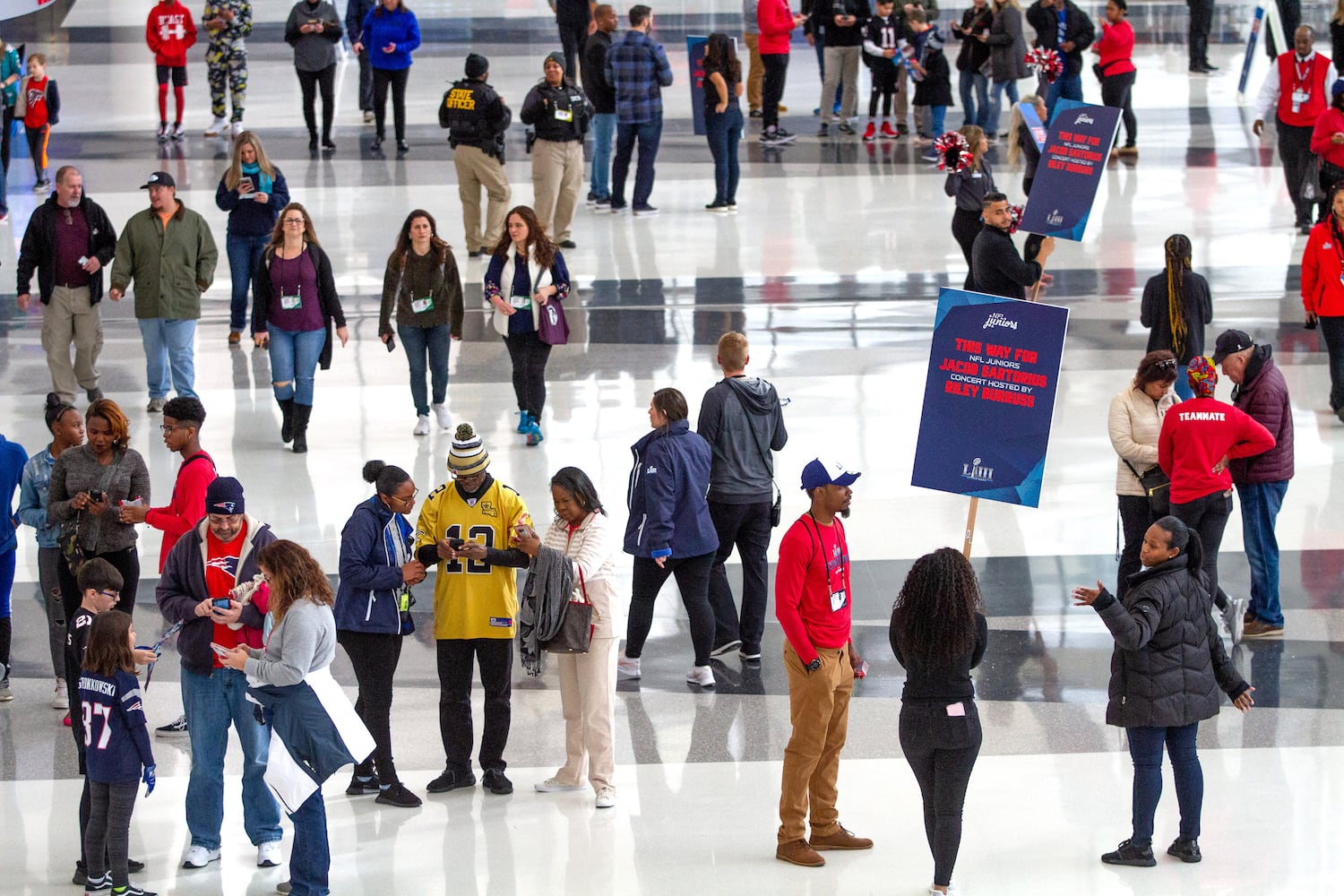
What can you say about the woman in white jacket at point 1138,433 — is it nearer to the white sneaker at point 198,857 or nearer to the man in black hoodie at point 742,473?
the man in black hoodie at point 742,473

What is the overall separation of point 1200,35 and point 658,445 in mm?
17746

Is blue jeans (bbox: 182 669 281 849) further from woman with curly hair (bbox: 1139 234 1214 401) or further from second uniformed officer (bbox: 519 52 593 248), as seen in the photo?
second uniformed officer (bbox: 519 52 593 248)

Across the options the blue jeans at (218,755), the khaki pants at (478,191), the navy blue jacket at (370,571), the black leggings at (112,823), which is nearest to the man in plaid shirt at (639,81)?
the khaki pants at (478,191)

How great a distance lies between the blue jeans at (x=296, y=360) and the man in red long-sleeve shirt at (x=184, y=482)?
3.39m

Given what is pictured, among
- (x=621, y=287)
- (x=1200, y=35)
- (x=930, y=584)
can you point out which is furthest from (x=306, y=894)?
(x=1200, y=35)

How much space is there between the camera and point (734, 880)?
609cm

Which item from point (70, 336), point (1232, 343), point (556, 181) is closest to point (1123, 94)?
point (556, 181)

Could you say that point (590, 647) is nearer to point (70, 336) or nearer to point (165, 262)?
point (165, 262)

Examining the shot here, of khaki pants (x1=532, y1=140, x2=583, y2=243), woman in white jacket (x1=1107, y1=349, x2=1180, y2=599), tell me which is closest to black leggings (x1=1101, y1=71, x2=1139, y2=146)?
khaki pants (x1=532, y1=140, x2=583, y2=243)

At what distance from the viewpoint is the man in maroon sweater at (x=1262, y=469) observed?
8.18 m

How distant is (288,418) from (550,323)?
1868 mm

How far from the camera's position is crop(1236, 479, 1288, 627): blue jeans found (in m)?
8.23

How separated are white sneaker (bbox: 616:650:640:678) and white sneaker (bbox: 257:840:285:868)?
2126 millimetres

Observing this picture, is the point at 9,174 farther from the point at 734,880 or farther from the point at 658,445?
the point at 734,880
